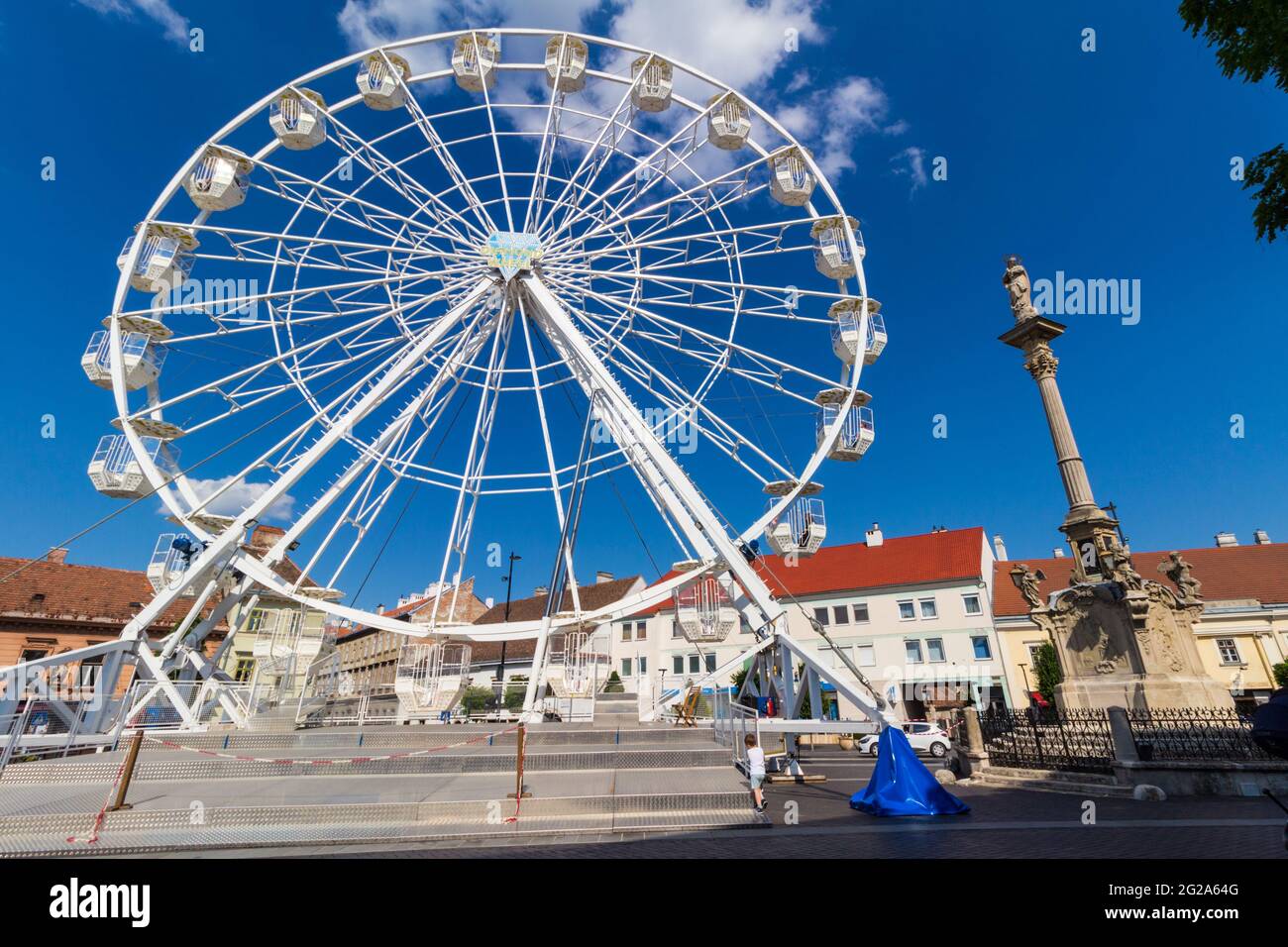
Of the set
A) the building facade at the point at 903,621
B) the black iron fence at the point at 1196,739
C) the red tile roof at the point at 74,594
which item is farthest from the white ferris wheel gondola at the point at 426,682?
the red tile roof at the point at 74,594

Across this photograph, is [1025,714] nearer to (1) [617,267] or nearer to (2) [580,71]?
(1) [617,267]

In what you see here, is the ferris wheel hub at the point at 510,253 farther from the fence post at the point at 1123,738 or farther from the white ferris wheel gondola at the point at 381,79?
the fence post at the point at 1123,738

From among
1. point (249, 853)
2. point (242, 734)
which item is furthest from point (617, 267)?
point (249, 853)

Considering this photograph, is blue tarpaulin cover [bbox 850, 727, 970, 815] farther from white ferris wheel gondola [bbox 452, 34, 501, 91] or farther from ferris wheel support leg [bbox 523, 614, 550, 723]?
white ferris wheel gondola [bbox 452, 34, 501, 91]

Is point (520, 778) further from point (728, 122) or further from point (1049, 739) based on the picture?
point (728, 122)

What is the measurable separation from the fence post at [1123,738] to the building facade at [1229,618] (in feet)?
62.7

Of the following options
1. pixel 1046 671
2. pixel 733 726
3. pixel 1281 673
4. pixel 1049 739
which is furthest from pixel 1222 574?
pixel 733 726

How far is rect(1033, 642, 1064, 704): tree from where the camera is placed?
28859 mm

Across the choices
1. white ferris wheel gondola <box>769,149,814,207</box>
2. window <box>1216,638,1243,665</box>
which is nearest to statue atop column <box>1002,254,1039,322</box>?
white ferris wheel gondola <box>769,149,814,207</box>

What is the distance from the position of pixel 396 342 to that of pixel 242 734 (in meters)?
10.4

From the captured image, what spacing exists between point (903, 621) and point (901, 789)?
103 feet
